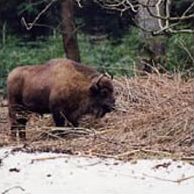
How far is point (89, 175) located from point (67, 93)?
2705mm

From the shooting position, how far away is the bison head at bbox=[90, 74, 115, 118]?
9.13 metres

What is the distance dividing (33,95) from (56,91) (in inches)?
16.6

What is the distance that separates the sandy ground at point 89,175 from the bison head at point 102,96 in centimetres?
203

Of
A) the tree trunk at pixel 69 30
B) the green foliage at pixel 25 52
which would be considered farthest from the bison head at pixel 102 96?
the green foliage at pixel 25 52

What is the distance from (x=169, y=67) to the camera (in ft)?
43.2

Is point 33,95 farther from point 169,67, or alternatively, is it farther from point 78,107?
point 169,67

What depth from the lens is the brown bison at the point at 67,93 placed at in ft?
30.0

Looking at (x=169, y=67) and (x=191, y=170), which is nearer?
(x=191, y=170)

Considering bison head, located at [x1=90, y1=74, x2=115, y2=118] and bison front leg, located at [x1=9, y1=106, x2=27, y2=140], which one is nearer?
bison head, located at [x1=90, y1=74, x2=115, y2=118]

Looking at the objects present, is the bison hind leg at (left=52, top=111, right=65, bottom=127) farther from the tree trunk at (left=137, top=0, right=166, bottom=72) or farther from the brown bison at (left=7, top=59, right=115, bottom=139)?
the tree trunk at (left=137, top=0, right=166, bottom=72)

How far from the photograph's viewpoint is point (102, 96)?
919cm

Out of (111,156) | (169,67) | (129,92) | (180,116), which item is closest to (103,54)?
(169,67)

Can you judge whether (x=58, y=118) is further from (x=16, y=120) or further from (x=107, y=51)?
(x=107, y=51)

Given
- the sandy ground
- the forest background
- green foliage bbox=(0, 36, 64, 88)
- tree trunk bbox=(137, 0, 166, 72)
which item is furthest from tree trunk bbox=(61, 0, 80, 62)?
the sandy ground
